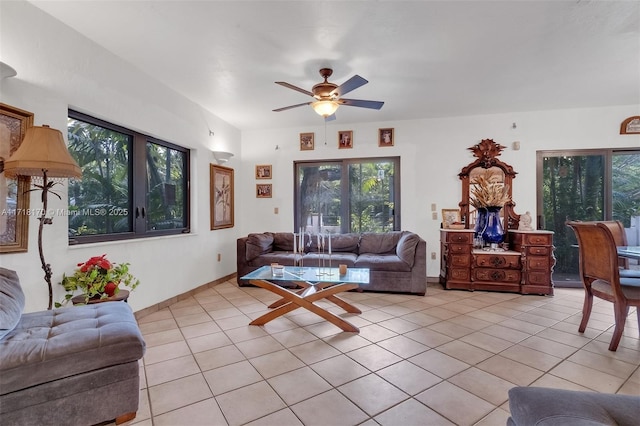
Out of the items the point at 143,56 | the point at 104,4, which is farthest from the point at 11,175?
the point at 143,56

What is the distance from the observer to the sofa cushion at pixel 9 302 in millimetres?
1489

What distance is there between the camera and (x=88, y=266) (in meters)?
2.31

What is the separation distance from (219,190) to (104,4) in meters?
2.82

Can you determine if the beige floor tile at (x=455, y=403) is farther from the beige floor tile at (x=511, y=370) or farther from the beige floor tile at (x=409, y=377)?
the beige floor tile at (x=511, y=370)

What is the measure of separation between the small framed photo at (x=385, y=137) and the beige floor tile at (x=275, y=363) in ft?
12.0

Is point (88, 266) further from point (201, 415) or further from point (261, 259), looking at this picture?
point (261, 259)

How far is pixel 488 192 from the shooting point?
4.20 meters

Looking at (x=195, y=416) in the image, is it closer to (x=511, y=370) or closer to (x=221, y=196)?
(x=511, y=370)

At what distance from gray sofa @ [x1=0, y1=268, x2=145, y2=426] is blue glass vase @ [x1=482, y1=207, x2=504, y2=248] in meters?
4.28

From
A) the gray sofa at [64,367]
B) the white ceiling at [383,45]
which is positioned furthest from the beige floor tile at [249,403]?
the white ceiling at [383,45]

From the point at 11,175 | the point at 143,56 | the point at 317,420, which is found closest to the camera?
the point at 317,420

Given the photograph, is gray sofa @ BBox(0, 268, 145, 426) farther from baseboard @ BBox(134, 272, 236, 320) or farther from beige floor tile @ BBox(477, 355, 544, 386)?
beige floor tile @ BBox(477, 355, 544, 386)

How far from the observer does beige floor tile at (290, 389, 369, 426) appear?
1568 millimetres

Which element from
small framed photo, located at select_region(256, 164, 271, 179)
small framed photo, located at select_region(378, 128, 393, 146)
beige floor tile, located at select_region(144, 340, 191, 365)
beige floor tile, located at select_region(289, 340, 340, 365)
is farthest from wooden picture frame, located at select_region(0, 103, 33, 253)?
small framed photo, located at select_region(378, 128, 393, 146)
